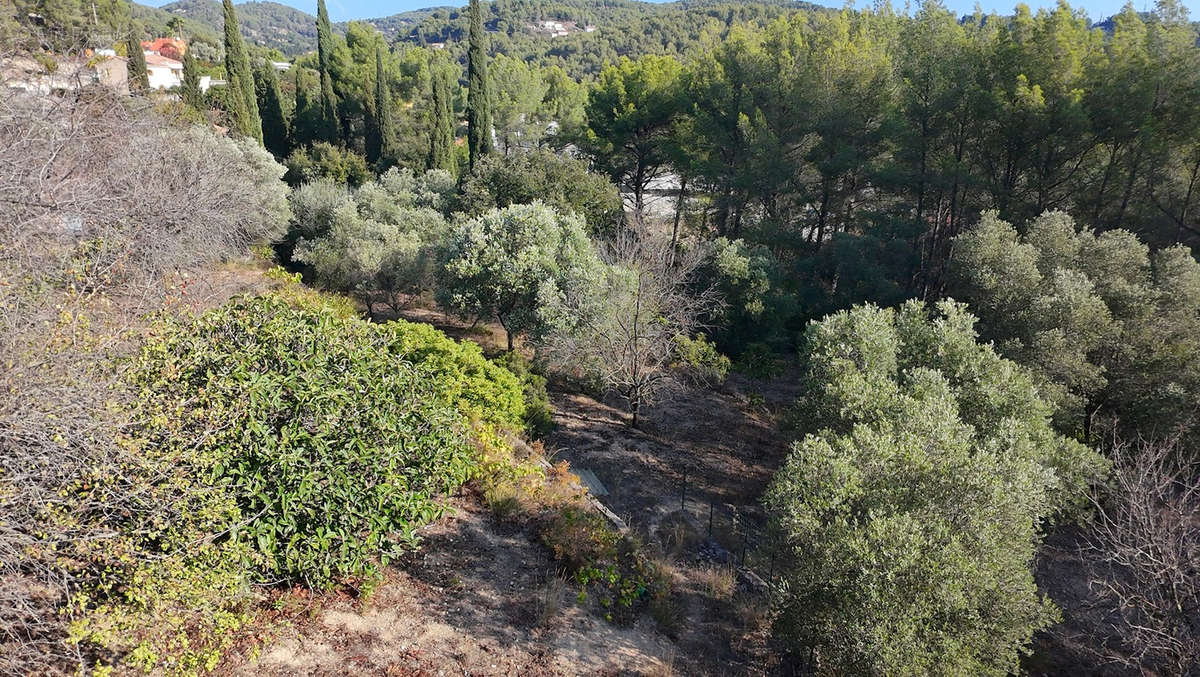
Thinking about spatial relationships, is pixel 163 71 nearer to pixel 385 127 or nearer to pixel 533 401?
pixel 385 127

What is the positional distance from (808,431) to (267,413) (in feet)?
30.5

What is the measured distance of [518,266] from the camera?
1509 centimetres

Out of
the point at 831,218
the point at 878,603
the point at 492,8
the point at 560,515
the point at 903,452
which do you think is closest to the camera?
the point at 878,603

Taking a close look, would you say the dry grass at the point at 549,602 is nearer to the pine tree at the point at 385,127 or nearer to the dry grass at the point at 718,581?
the dry grass at the point at 718,581

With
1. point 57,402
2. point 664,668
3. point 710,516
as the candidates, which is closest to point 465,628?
point 664,668

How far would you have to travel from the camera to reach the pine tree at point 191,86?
26.7m

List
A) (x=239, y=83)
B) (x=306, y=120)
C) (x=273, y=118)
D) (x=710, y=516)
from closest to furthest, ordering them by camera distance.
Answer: (x=710, y=516) → (x=239, y=83) → (x=273, y=118) → (x=306, y=120)

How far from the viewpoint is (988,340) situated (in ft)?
46.1

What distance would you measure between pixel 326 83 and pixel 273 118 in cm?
350

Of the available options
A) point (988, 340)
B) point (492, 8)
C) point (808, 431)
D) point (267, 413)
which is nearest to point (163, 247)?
point (267, 413)

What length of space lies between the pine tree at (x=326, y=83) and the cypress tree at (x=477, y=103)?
916 cm

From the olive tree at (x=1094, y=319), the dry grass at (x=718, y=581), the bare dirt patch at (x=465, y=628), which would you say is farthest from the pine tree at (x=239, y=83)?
the olive tree at (x=1094, y=319)

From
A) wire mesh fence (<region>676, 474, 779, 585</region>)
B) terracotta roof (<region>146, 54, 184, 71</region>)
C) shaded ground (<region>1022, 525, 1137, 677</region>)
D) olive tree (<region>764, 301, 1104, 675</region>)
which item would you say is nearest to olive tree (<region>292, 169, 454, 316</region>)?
wire mesh fence (<region>676, 474, 779, 585</region>)

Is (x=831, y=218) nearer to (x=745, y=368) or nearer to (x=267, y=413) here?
(x=745, y=368)
